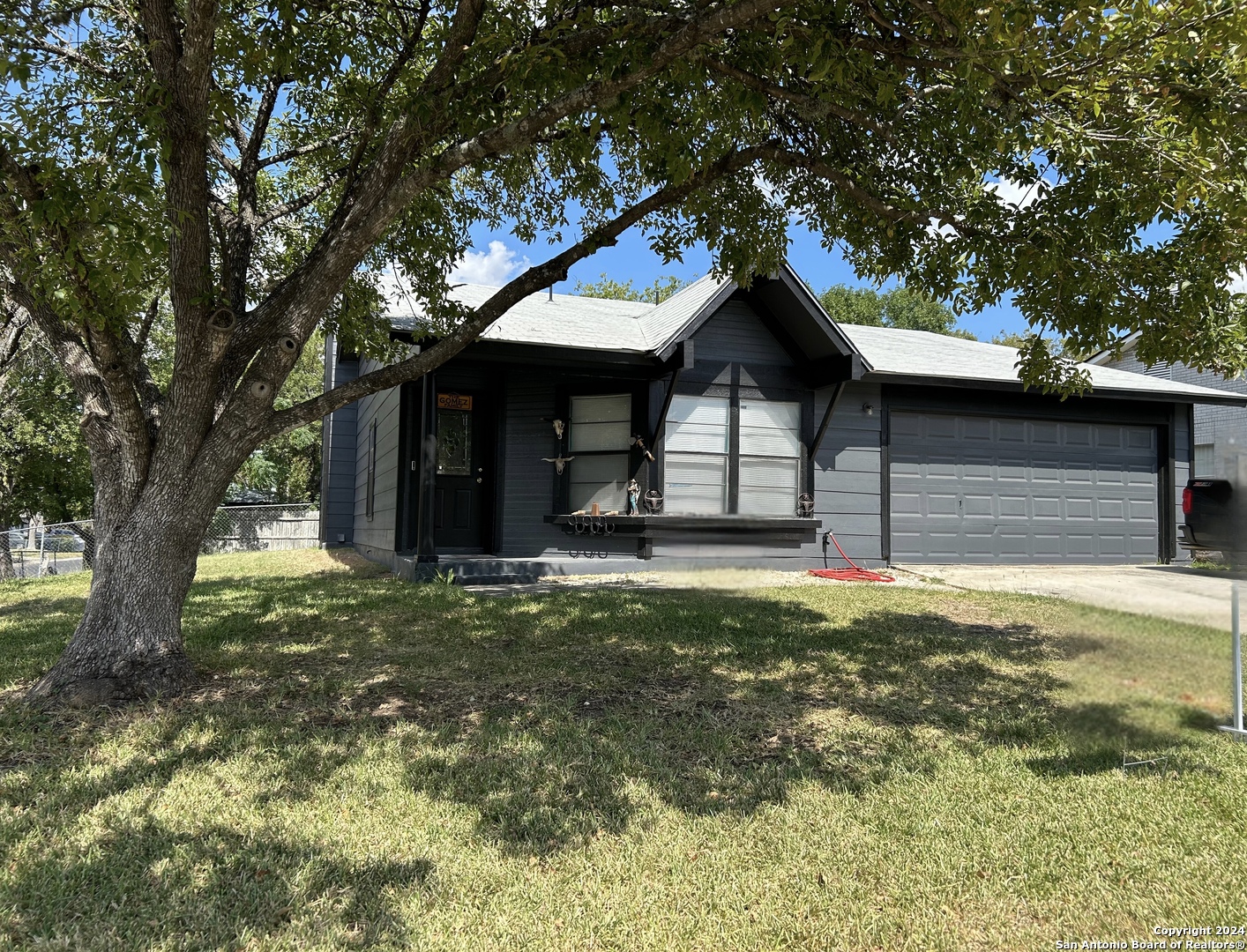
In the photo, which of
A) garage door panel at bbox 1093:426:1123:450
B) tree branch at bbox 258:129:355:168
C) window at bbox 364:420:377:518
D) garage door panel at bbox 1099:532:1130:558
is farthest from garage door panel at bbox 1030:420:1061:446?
window at bbox 364:420:377:518

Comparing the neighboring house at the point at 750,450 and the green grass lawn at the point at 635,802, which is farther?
the neighboring house at the point at 750,450

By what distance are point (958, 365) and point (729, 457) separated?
4.48 meters

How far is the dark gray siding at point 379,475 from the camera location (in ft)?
40.3

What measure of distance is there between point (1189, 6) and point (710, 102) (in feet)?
10.8

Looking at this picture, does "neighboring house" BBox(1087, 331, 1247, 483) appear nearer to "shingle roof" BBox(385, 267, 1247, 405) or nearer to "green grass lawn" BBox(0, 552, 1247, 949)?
"shingle roof" BBox(385, 267, 1247, 405)

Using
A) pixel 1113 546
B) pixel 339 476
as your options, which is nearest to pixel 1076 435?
pixel 1113 546

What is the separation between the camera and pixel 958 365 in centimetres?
1284

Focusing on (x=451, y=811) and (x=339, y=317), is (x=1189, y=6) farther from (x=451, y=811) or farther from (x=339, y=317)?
(x=339, y=317)

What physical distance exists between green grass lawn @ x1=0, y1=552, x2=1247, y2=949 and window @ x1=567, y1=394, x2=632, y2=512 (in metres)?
5.37

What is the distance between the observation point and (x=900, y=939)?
2410 mm

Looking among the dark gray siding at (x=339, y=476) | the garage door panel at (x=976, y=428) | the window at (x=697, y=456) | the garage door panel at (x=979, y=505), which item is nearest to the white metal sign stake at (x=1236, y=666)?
the window at (x=697, y=456)

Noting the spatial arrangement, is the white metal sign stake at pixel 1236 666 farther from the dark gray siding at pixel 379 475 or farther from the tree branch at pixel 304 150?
the dark gray siding at pixel 379 475

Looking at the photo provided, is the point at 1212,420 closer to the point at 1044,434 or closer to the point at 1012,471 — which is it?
the point at 1044,434

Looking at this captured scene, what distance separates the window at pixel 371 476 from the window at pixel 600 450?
4977mm
